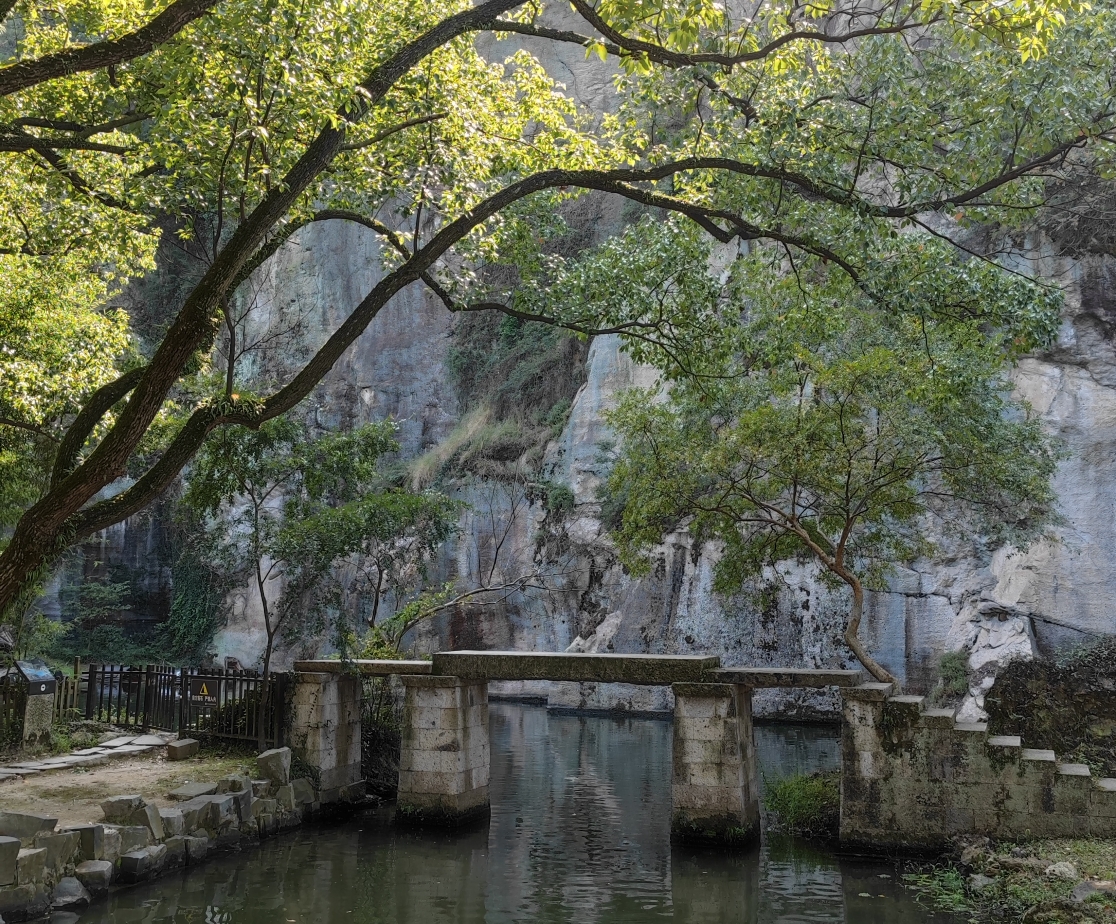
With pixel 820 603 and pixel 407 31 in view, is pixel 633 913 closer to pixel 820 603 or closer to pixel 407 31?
pixel 407 31

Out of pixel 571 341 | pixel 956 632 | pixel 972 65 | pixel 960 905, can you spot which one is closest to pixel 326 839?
pixel 960 905

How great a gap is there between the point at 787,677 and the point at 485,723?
5.00 meters

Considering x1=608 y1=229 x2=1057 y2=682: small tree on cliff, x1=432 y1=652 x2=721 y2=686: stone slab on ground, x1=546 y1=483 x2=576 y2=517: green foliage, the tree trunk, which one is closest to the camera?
x1=432 y1=652 x2=721 y2=686: stone slab on ground

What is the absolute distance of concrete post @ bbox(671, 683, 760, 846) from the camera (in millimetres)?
12719

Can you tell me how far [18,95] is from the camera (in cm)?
1172

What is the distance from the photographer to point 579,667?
13688mm

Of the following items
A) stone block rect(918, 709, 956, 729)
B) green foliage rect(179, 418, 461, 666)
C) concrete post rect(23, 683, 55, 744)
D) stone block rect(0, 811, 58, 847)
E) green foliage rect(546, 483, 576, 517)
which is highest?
green foliage rect(546, 483, 576, 517)

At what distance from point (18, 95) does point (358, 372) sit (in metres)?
26.6

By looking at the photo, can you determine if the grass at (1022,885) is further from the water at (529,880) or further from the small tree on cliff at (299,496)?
the small tree on cliff at (299,496)

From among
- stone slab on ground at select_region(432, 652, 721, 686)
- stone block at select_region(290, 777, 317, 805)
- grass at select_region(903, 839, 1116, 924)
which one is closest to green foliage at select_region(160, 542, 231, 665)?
stone block at select_region(290, 777, 317, 805)

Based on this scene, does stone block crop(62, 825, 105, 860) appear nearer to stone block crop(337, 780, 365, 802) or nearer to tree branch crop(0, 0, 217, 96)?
stone block crop(337, 780, 365, 802)

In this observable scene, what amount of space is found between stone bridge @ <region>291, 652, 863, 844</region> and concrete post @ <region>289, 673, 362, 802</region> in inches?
0.6

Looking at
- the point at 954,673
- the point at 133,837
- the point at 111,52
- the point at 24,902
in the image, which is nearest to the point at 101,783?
the point at 133,837

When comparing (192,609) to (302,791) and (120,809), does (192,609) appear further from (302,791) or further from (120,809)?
(120,809)
